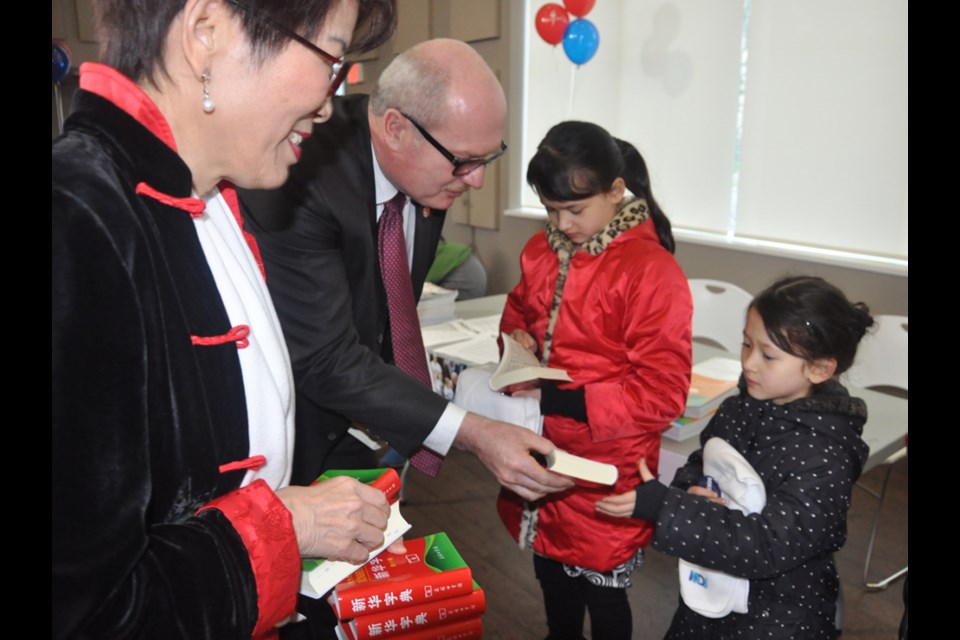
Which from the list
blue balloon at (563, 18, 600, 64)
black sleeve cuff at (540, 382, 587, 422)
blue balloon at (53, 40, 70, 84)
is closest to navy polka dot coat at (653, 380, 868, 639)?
black sleeve cuff at (540, 382, 587, 422)

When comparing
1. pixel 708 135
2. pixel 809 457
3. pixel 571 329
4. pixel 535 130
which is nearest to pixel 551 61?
pixel 535 130

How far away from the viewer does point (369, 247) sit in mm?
1566

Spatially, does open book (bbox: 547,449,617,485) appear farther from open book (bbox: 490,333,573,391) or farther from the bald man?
open book (bbox: 490,333,573,391)

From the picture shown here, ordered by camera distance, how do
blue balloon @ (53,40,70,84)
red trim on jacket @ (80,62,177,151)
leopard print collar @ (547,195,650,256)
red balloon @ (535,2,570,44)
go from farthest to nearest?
blue balloon @ (53,40,70,84) → red balloon @ (535,2,570,44) → leopard print collar @ (547,195,650,256) → red trim on jacket @ (80,62,177,151)

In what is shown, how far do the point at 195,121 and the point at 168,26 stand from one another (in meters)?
0.10

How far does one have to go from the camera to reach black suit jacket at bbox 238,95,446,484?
1441 millimetres

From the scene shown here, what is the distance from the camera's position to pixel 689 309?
1695 mm

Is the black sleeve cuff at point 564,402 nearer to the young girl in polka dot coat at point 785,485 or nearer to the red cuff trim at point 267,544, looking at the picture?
the young girl in polka dot coat at point 785,485

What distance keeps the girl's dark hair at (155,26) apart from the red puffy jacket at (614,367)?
1.11m

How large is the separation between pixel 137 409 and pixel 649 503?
1029mm

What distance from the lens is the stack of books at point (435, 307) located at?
3.00 m

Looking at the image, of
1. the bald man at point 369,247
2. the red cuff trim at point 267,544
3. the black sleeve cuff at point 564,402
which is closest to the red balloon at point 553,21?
the bald man at point 369,247

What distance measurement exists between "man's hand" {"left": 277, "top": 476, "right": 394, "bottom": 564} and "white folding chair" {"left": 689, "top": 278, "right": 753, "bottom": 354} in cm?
231
